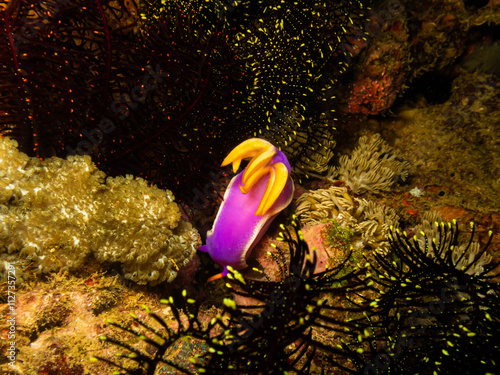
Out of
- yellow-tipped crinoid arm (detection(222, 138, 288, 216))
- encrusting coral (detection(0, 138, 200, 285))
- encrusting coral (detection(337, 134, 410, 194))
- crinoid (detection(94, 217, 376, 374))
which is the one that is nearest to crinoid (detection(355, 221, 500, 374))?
crinoid (detection(94, 217, 376, 374))

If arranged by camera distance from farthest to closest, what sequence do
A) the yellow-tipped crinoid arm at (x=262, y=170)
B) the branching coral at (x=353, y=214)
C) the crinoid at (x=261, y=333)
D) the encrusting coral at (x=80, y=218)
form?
1. the branching coral at (x=353, y=214)
2. the yellow-tipped crinoid arm at (x=262, y=170)
3. the encrusting coral at (x=80, y=218)
4. the crinoid at (x=261, y=333)

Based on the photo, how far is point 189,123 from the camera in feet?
9.11

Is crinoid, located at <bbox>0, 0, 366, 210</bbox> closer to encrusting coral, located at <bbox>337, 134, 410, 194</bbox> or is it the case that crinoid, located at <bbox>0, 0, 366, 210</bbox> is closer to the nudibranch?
the nudibranch

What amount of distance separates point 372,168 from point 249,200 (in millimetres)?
1954

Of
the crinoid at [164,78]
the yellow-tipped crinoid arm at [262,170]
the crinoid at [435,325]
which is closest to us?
the crinoid at [435,325]

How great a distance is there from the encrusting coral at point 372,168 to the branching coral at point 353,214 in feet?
1.55

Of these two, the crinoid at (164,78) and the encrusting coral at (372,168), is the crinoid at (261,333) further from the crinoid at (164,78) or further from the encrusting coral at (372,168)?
the encrusting coral at (372,168)

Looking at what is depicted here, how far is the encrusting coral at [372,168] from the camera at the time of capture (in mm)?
3572

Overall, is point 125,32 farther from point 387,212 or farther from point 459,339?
point 459,339

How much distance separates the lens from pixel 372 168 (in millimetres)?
3621

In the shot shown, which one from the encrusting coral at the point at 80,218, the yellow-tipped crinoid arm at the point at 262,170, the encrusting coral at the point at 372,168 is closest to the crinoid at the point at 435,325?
the yellow-tipped crinoid arm at the point at 262,170

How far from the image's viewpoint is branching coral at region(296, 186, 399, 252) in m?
2.76

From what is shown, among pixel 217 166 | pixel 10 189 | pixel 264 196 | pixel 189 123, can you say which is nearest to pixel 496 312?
pixel 264 196

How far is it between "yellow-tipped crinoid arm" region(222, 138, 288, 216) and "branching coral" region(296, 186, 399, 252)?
802 millimetres
